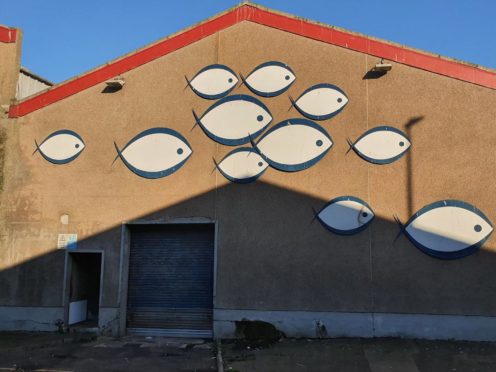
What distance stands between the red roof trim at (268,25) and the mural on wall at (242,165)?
3037 millimetres

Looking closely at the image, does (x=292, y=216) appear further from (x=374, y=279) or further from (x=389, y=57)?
(x=389, y=57)

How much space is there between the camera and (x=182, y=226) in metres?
11.3

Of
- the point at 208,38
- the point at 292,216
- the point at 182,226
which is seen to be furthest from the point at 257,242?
the point at 208,38

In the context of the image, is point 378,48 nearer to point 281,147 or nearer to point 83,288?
point 281,147

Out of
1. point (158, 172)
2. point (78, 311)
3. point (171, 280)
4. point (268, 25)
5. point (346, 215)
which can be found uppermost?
point (268, 25)

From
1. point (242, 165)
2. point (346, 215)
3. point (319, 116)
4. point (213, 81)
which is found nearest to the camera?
point (346, 215)

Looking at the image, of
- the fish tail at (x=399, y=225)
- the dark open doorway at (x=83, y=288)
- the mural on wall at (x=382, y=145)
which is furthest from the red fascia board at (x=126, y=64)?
the fish tail at (x=399, y=225)

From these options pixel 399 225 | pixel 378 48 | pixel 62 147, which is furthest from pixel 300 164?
pixel 62 147

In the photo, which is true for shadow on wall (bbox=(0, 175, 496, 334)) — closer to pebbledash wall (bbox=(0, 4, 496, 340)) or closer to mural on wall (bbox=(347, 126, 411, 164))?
pebbledash wall (bbox=(0, 4, 496, 340))

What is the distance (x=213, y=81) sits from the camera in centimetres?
1136

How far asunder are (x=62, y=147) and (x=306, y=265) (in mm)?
6653

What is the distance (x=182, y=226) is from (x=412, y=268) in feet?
17.3

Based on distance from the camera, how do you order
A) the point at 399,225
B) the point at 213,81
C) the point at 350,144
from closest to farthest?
the point at 399,225 → the point at 350,144 → the point at 213,81

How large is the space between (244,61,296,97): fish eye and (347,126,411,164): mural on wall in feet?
7.12
